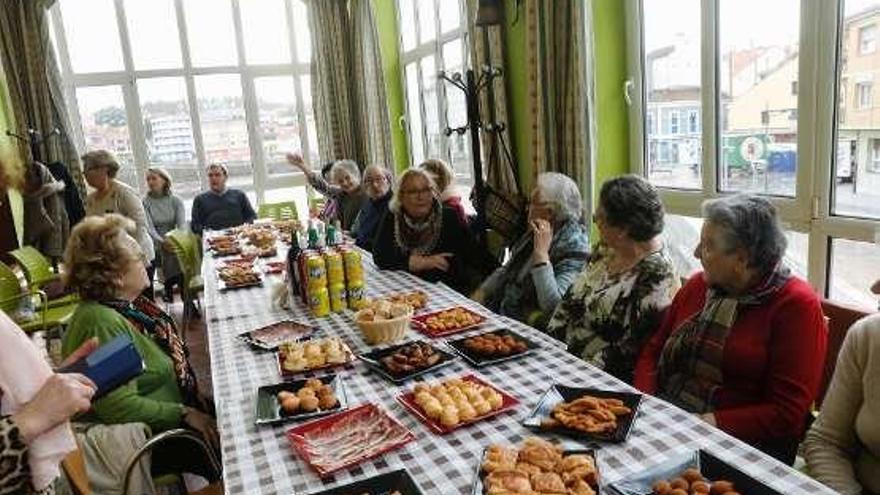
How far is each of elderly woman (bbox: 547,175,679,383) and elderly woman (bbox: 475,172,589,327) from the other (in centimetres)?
33

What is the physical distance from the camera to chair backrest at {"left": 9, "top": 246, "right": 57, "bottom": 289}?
371 centimetres

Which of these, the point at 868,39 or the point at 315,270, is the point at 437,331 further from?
the point at 868,39

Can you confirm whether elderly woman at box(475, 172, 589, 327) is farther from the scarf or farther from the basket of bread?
the basket of bread

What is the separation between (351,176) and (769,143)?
2763 mm

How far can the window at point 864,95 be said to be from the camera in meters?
1.98

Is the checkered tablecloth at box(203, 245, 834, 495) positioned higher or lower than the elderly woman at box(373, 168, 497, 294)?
lower

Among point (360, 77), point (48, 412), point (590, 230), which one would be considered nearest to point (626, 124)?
point (590, 230)

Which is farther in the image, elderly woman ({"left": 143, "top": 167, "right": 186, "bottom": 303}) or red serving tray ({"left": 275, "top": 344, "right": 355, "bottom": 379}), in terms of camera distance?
elderly woman ({"left": 143, "top": 167, "right": 186, "bottom": 303})

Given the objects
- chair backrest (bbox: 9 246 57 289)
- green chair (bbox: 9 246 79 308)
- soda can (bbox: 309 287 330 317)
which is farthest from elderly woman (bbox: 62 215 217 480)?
chair backrest (bbox: 9 246 57 289)

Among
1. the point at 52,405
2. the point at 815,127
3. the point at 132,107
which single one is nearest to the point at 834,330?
the point at 815,127

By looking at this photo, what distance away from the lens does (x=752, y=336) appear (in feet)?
4.69

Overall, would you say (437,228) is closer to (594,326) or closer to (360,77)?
(594,326)

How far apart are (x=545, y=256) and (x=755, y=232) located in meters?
0.93

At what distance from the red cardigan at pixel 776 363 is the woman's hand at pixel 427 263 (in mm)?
1427
